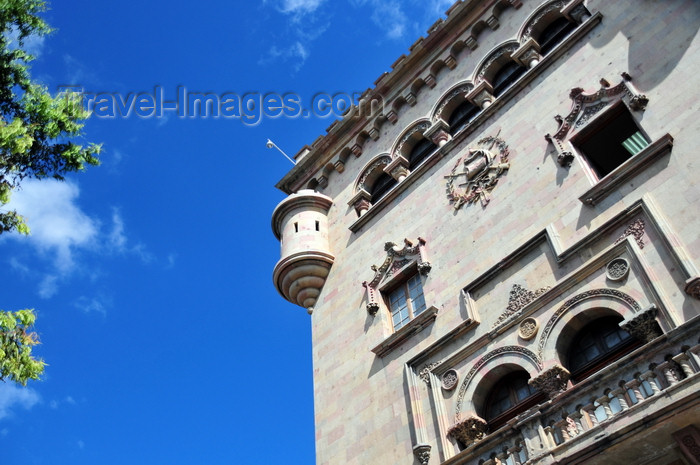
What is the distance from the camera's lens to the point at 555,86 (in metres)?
17.5

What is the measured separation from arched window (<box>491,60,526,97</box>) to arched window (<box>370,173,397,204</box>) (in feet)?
13.8

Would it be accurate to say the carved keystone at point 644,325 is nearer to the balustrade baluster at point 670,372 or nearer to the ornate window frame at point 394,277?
the balustrade baluster at point 670,372

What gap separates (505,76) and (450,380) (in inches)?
393

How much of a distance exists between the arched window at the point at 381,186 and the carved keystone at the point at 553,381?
996 centimetres

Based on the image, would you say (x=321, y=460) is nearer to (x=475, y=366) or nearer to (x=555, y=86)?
(x=475, y=366)

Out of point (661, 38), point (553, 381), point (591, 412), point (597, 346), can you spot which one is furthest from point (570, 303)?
point (661, 38)

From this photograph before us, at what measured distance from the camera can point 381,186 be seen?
22.4m

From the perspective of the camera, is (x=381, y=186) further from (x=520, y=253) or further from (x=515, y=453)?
(x=515, y=453)

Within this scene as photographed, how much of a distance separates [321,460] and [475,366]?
467cm

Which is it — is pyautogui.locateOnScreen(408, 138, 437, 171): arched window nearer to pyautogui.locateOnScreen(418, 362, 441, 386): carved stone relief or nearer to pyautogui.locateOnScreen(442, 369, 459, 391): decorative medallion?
pyautogui.locateOnScreen(418, 362, 441, 386): carved stone relief

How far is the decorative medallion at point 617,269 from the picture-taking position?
41.6 feet

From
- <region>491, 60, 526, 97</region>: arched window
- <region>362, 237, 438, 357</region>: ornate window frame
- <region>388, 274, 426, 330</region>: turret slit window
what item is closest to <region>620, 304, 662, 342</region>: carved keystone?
<region>362, 237, 438, 357</region>: ornate window frame

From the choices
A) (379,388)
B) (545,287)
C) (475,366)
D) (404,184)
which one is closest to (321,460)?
(379,388)

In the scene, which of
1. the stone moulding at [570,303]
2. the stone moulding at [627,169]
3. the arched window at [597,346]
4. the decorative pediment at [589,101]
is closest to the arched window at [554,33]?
the decorative pediment at [589,101]
